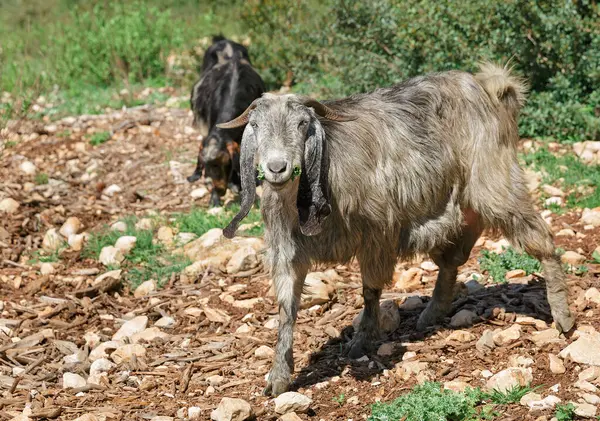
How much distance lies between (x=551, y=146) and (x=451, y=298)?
3561mm

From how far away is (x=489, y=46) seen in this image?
932 cm

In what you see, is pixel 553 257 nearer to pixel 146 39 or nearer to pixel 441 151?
pixel 441 151

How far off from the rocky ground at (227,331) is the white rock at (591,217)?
0.04 feet

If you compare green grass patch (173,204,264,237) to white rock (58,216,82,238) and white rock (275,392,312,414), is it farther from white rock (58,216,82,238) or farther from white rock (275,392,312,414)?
white rock (275,392,312,414)

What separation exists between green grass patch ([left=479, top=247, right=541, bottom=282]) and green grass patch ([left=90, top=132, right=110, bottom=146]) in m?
6.79

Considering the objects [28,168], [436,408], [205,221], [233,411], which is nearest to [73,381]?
[233,411]

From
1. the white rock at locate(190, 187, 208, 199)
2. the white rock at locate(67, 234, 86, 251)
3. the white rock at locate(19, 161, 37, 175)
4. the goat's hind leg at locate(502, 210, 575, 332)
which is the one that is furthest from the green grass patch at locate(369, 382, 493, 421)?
the white rock at locate(19, 161, 37, 175)

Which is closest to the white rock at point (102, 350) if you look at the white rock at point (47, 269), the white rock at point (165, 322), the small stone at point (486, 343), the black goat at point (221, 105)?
the white rock at point (165, 322)

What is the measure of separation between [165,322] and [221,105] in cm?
403

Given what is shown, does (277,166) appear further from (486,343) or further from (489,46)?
(489,46)

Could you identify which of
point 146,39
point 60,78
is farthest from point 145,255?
point 146,39

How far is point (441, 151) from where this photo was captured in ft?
19.0

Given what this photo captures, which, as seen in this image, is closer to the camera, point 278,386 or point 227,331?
point 278,386

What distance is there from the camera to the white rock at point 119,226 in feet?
28.7
